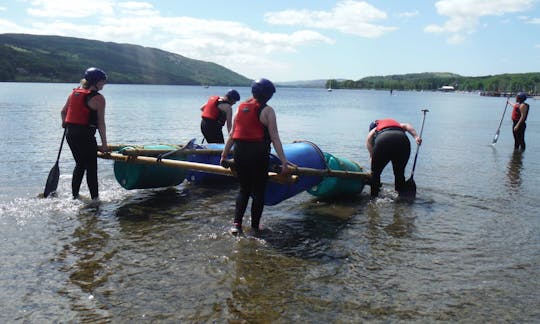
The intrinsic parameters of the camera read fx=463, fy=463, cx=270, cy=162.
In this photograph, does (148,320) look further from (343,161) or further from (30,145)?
(30,145)

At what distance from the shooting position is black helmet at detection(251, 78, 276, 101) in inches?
267

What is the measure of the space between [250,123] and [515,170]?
11609mm

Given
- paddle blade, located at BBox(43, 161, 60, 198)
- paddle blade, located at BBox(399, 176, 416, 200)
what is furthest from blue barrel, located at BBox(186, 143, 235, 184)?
paddle blade, located at BBox(399, 176, 416, 200)

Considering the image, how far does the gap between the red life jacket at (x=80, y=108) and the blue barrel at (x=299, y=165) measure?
355 cm

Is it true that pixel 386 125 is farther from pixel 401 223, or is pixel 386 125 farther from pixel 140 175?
pixel 140 175

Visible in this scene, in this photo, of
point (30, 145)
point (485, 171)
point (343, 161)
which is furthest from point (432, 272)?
point (30, 145)

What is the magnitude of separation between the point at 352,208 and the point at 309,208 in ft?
2.88

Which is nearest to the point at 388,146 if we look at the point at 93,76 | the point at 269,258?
the point at 269,258

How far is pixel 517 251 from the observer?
6898 millimetres

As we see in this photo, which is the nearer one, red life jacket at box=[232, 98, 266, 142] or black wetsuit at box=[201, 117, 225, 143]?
red life jacket at box=[232, 98, 266, 142]

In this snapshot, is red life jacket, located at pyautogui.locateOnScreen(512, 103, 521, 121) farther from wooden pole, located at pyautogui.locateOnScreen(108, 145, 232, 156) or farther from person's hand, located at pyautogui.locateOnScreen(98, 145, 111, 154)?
person's hand, located at pyautogui.locateOnScreen(98, 145, 111, 154)

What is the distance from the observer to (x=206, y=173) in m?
11.2

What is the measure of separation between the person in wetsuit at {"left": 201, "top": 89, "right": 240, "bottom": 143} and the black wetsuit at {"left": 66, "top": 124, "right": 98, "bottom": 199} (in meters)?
3.60

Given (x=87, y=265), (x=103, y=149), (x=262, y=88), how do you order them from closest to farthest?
(x=87, y=265) < (x=262, y=88) < (x=103, y=149)
